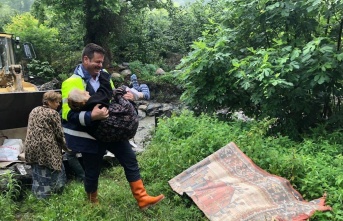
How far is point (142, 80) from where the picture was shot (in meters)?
14.4

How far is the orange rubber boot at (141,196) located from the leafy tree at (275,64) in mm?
2287

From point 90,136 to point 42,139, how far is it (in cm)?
120

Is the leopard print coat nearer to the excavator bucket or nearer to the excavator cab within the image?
the excavator bucket

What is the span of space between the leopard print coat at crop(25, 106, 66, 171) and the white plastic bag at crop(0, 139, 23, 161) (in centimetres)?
96

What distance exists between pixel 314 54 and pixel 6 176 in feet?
15.3

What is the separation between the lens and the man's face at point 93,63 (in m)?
3.51

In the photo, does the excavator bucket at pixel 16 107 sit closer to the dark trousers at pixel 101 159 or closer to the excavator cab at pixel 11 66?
the excavator cab at pixel 11 66

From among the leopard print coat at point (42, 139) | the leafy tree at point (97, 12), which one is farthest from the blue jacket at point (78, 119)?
the leafy tree at point (97, 12)

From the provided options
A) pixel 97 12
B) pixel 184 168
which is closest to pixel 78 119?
pixel 184 168

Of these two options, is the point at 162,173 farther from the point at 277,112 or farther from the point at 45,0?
the point at 45,0

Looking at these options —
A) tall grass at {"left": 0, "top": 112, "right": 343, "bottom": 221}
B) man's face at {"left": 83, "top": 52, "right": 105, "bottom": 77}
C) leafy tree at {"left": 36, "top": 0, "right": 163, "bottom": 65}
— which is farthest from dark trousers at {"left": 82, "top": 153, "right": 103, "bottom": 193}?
leafy tree at {"left": 36, "top": 0, "right": 163, "bottom": 65}

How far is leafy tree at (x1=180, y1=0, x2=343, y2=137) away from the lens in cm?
500

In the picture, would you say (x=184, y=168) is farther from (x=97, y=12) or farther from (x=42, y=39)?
(x=42, y=39)

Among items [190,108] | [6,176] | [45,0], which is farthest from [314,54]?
[45,0]
